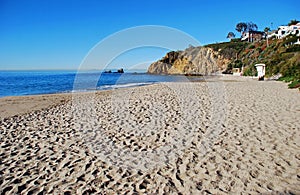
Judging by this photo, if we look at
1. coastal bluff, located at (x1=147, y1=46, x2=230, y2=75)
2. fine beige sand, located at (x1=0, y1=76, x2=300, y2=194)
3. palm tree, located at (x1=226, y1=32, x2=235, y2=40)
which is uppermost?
palm tree, located at (x1=226, y1=32, x2=235, y2=40)

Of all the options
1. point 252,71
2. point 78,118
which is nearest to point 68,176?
point 78,118

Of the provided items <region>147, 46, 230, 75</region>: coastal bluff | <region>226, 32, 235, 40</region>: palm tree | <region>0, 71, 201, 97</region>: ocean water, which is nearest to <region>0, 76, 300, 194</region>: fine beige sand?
<region>0, 71, 201, 97</region>: ocean water

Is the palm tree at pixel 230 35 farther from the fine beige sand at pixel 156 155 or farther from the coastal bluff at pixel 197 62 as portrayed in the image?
the fine beige sand at pixel 156 155

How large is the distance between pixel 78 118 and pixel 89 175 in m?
4.34

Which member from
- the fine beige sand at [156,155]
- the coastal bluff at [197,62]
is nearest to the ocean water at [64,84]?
the fine beige sand at [156,155]

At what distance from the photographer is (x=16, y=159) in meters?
4.00

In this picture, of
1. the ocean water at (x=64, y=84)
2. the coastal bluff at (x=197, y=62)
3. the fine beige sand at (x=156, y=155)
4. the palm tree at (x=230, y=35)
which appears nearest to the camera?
the fine beige sand at (x=156, y=155)

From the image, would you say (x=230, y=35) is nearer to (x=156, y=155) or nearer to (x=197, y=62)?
(x=197, y=62)

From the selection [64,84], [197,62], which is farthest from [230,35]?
[64,84]

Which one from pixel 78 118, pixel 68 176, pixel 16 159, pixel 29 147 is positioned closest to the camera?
pixel 68 176

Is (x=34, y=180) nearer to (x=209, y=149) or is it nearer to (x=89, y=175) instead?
(x=89, y=175)

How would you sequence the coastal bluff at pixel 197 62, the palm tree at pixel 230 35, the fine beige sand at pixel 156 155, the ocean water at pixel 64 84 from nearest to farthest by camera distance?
1. the fine beige sand at pixel 156 155
2. the ocean water at pixel 64 84
3. the coastal bluff at pixel 197 62
4. the palm tree at pixel 230 35

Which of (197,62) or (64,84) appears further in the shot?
(197,62)

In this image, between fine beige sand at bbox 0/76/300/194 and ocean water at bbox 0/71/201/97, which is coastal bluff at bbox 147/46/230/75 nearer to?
ocean water at bbox 0/71/201/97
